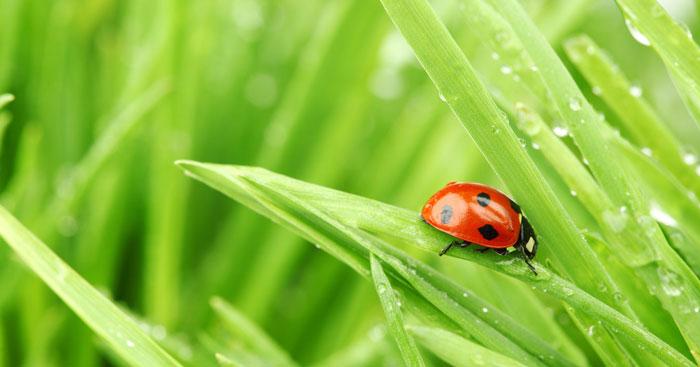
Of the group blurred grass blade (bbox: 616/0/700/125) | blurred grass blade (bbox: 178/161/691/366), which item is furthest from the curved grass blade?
blurred grass blade (bbox: 616/0/700/125)

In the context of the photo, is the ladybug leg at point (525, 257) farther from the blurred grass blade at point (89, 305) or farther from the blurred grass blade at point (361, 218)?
the blurred grass blade at point (89, 305)

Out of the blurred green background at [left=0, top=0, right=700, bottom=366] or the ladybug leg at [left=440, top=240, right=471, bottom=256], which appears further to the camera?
the blurred green background at [left=0, top=0, right=700, bottom=366]

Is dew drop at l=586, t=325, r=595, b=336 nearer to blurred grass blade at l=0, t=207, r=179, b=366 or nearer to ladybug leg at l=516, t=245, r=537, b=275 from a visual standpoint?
ladybug leg at l=516, t=245, r=537, b=275

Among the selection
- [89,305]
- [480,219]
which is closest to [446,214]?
[480,219]

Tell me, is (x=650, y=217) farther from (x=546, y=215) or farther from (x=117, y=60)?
(x=117, y=60)

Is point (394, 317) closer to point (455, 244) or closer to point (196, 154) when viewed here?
point (455, 244)

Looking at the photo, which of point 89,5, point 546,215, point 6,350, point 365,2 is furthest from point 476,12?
point 89,5
